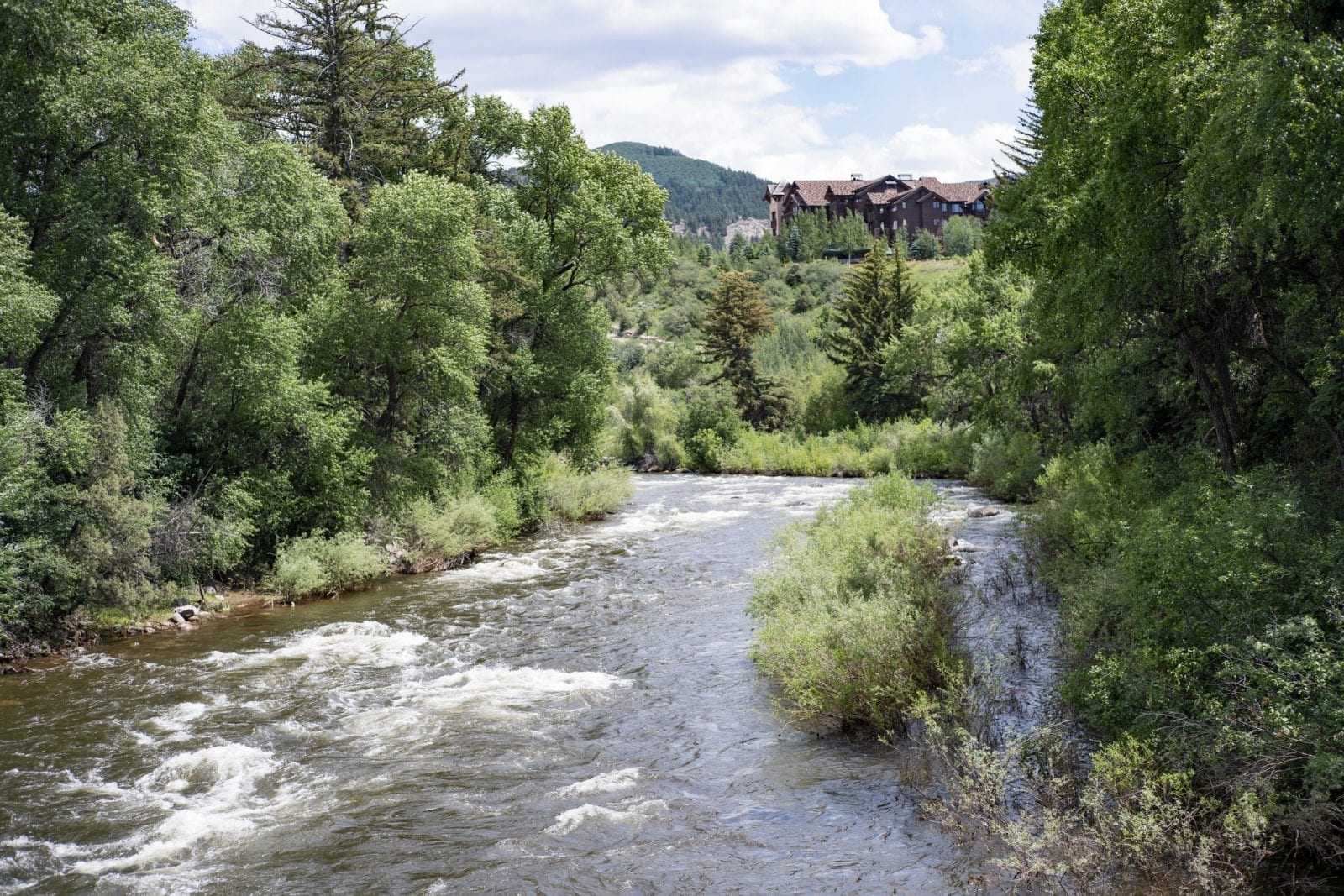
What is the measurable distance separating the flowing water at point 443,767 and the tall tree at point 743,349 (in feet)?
129

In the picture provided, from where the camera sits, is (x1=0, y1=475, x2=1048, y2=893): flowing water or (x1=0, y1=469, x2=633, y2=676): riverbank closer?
(x1=0, y1=475, x2=1048, y2=893): flowing water

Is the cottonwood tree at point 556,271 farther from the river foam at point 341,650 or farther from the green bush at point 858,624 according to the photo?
the green bush at point 858,624

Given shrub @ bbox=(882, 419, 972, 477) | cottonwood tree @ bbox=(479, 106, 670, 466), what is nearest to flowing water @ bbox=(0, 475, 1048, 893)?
cottonwood tree @ bbox=(479, 106, 670, 466)

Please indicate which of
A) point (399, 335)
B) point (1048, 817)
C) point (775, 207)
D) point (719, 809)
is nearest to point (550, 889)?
point (719, 809)

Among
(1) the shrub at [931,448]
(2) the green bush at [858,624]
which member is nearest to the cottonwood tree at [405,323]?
(2) the green bush at [858,624]

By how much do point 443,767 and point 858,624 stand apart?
17.0 ft

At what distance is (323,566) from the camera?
67.8 feet

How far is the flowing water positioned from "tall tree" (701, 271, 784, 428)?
39.2m

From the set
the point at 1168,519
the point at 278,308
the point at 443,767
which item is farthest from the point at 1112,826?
the point at 278,308

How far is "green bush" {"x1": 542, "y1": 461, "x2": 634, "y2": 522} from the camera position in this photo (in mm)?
31344

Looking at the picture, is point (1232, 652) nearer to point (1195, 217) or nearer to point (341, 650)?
point (1195, 217)

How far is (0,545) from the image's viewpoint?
1429 centimetres

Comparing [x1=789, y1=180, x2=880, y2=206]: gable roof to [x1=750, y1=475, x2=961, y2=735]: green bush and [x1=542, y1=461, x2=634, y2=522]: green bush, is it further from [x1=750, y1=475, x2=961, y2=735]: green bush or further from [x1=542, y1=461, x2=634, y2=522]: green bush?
[x1=750, y1=475, x2=961, y2=735]: green bush

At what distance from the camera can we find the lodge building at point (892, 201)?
383ft
